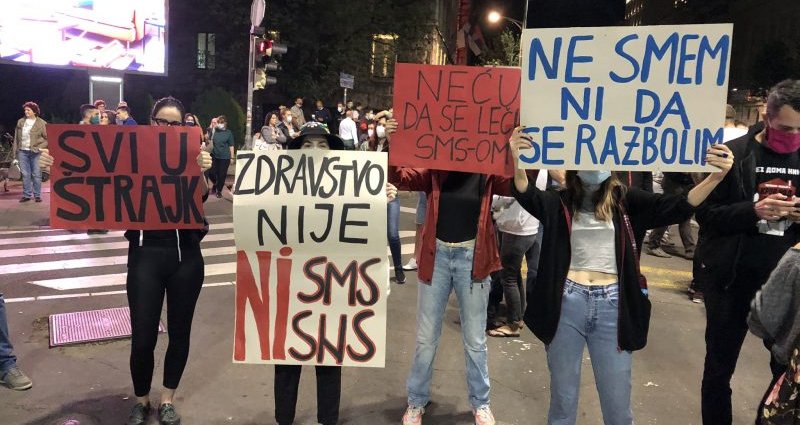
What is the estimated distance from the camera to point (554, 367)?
3072 mm

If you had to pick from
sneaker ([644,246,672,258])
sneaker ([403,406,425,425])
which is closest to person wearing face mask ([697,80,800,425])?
sneaker ([403,406,425,425])

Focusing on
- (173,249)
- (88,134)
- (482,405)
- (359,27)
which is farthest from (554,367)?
(359,27)

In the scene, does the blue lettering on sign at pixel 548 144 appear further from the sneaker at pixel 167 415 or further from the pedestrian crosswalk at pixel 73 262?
the pedestrian crosswalk at pixel 73 262

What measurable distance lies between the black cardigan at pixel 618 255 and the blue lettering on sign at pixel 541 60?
0.56 meters

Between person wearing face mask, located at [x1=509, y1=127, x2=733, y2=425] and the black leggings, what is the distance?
6.76 feet

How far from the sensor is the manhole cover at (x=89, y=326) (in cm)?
519

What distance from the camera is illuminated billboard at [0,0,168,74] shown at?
18.8 m

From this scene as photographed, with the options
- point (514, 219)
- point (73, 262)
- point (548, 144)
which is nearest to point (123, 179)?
point (548, 144)

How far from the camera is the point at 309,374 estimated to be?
15.5ft

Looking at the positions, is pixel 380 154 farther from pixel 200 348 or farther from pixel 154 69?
pixel 154 69

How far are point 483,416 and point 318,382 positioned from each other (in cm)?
114

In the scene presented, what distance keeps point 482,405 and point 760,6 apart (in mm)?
49335

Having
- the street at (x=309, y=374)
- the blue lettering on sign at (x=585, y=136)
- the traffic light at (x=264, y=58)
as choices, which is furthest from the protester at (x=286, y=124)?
the blue lettering on sign at (x=585, y=136)

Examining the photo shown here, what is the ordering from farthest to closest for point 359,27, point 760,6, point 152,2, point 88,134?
Answer: point 760,6 → point 359,27 → point 152,2 → point 88,134
